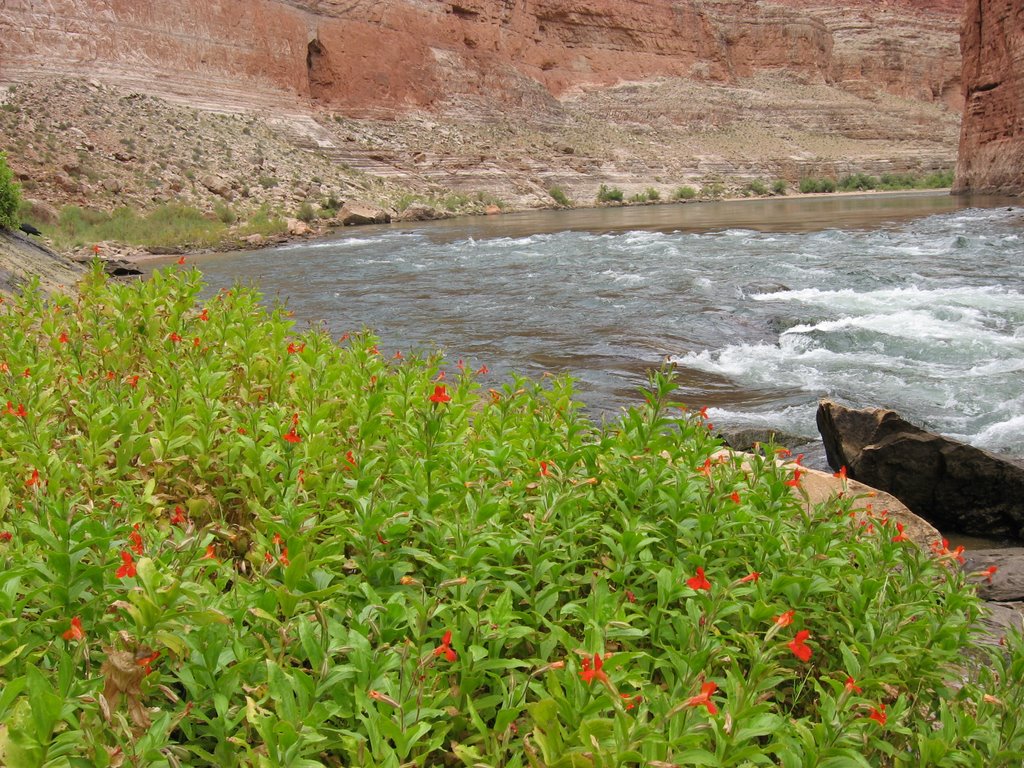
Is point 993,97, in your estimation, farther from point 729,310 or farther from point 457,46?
point 457,46

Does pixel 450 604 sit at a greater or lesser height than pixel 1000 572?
greater

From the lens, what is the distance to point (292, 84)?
1877 inches

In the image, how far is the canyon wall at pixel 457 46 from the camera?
39.1 metres

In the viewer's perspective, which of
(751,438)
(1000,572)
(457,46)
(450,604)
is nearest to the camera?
(450,604)

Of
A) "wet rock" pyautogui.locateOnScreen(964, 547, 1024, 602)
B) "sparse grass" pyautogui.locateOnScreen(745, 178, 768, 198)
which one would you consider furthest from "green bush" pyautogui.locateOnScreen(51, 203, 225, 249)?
"sparse grass" pyautogui.locateOnScreen(745, 178, 768, 198)

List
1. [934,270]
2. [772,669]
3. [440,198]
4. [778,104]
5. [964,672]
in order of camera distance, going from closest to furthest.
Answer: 1. [772,669]
2. [964,672]
3. [934,270]
4. [440,198]
5. [778,104]

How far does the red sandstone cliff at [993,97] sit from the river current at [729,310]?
9349 millimetres

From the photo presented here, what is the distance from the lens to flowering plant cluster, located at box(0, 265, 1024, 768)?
1741mm

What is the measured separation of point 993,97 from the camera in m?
32.4

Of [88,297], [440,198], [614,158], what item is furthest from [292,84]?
[88,297]

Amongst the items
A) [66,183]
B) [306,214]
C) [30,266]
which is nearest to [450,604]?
[30,266]

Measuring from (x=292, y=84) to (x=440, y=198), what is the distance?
13.5 meters

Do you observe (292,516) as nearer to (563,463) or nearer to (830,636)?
(563,463)

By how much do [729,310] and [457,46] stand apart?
5126 cm
